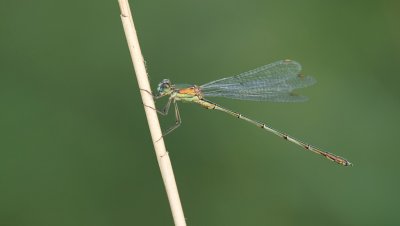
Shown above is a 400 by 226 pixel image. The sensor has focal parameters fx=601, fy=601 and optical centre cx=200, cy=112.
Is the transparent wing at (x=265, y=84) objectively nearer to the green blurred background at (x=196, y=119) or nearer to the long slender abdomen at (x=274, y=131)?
the long slender abdomen at (x=274, y=131)

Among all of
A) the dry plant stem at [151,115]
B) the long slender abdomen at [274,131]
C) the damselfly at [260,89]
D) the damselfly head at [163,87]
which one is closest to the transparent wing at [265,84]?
the damselfly at [260,89]

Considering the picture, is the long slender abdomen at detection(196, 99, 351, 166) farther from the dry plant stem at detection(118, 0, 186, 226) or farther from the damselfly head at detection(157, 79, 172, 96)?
the dry plant stem at detection(118, 0, 186, 226)

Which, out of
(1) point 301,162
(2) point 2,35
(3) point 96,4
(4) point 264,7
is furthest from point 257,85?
(2) point 2,35

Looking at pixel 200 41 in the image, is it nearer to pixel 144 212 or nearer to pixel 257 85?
pixel 257 85

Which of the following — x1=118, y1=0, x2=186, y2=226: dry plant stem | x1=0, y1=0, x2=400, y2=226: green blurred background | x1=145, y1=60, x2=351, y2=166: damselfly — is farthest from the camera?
x1=0, y1=0, x2=400, y2=226: green blurred background

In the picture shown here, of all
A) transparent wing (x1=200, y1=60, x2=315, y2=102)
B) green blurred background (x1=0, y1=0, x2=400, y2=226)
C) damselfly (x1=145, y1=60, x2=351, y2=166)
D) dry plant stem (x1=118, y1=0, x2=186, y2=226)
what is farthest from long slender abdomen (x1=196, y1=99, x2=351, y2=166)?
dry plant stem (x1=118, y1=0, x2=186, y2=226)

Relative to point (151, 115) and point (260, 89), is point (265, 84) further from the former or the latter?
point (151, 115)
